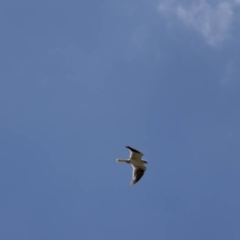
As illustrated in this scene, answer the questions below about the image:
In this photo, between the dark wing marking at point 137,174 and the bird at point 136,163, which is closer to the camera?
the bird at point 136,163

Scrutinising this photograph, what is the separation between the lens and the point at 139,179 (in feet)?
248

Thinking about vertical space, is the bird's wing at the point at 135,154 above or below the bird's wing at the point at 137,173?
above

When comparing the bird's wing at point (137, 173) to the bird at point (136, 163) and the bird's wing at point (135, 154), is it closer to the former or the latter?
the bird at point (136, 163)

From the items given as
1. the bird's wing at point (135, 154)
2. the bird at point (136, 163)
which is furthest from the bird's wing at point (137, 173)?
the bird's wing at point (135, 154)

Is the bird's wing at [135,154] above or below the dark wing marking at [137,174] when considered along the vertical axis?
above

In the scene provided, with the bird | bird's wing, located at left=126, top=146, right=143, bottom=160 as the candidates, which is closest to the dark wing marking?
the bird

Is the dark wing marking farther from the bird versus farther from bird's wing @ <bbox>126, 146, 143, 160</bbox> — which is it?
bird's wing @ <bbox>126, 146, 143, 160</bbox>

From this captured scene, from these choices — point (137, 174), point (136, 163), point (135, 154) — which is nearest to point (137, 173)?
point (137, 174)

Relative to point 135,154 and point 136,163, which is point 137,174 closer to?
point 136,163

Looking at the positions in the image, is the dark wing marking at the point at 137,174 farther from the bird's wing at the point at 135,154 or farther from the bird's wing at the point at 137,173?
the bird's wing at the point at 135,154

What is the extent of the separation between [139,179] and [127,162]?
2285 millimetres

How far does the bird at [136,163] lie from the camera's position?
74.0 meters

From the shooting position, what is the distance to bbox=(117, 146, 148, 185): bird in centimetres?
7399

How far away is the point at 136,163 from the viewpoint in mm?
75062
